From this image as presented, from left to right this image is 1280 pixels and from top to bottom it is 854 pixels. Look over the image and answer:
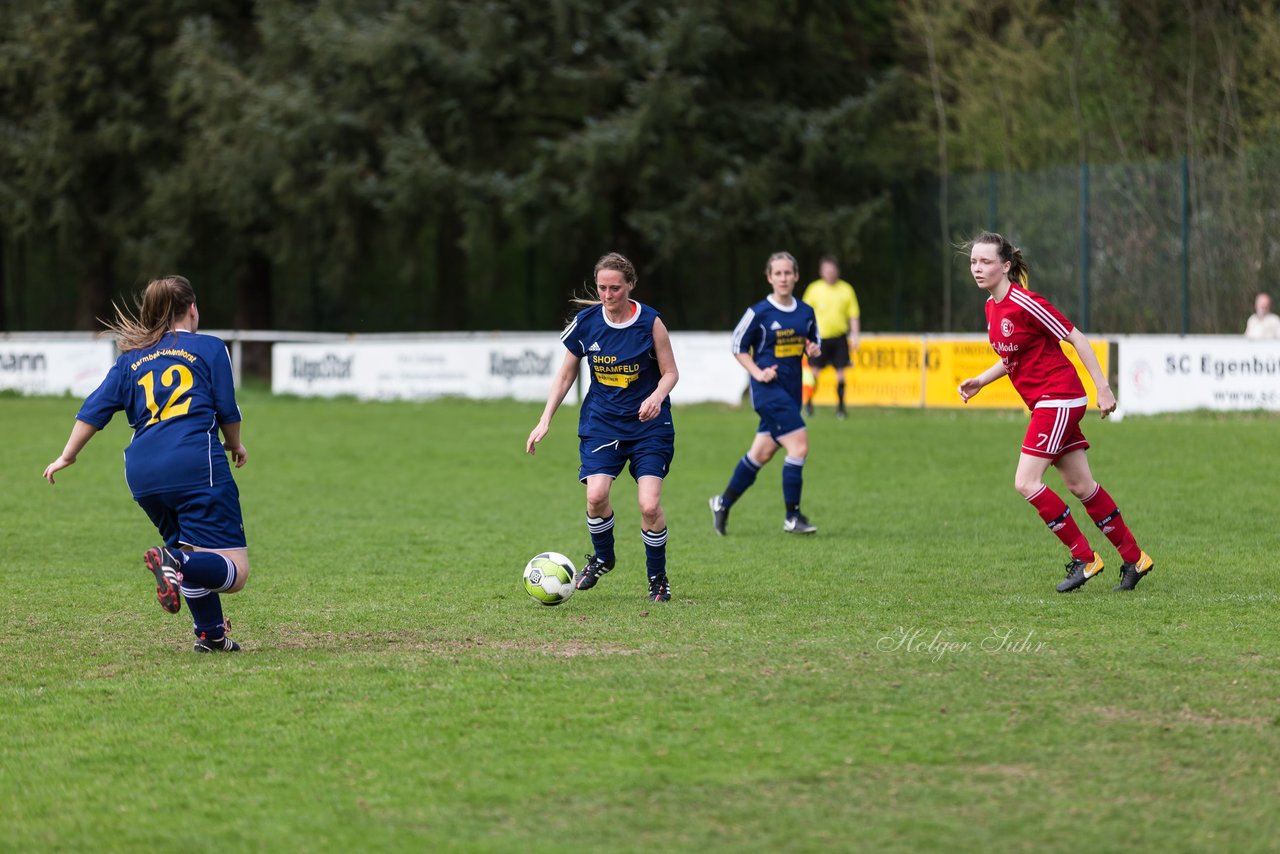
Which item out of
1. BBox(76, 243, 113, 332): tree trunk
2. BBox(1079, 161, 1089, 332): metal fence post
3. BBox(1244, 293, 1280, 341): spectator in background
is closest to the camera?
BBox(1244, 293, 1280, 341): spectator in background

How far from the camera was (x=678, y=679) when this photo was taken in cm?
598

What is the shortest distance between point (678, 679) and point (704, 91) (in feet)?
76.5

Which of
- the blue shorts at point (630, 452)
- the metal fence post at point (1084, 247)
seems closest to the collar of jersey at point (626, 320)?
the blue shorts at point (630, 452)

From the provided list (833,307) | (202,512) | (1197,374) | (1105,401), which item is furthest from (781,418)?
(1197,374)

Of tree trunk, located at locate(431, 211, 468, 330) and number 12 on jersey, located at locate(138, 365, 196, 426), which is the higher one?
tree trunk, located at locate(431, 211, 468, 330)

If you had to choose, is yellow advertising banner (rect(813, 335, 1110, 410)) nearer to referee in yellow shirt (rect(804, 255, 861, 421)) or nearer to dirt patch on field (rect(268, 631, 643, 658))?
referee in yellow shirt (rect(804, 255, 861, 421))

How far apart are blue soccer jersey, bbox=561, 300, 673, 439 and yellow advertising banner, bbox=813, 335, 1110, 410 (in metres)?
11.6

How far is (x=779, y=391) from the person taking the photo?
10.9 meters

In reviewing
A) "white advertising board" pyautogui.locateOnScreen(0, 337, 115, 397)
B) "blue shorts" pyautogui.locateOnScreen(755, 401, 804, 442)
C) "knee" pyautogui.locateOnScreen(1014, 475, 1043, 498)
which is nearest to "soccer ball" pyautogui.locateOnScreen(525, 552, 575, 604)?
"knee" pyautogui.locateOnScreen(1014, 475, 1043, 498)

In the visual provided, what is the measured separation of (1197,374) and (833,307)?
14.1ft

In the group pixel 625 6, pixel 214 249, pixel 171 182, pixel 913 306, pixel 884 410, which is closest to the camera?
pixel 884 410

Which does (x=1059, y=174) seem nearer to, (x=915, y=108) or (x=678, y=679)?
(x=915, y=108)

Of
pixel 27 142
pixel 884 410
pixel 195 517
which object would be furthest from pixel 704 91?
pixel 195 517

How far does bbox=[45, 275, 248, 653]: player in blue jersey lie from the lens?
639 cm
